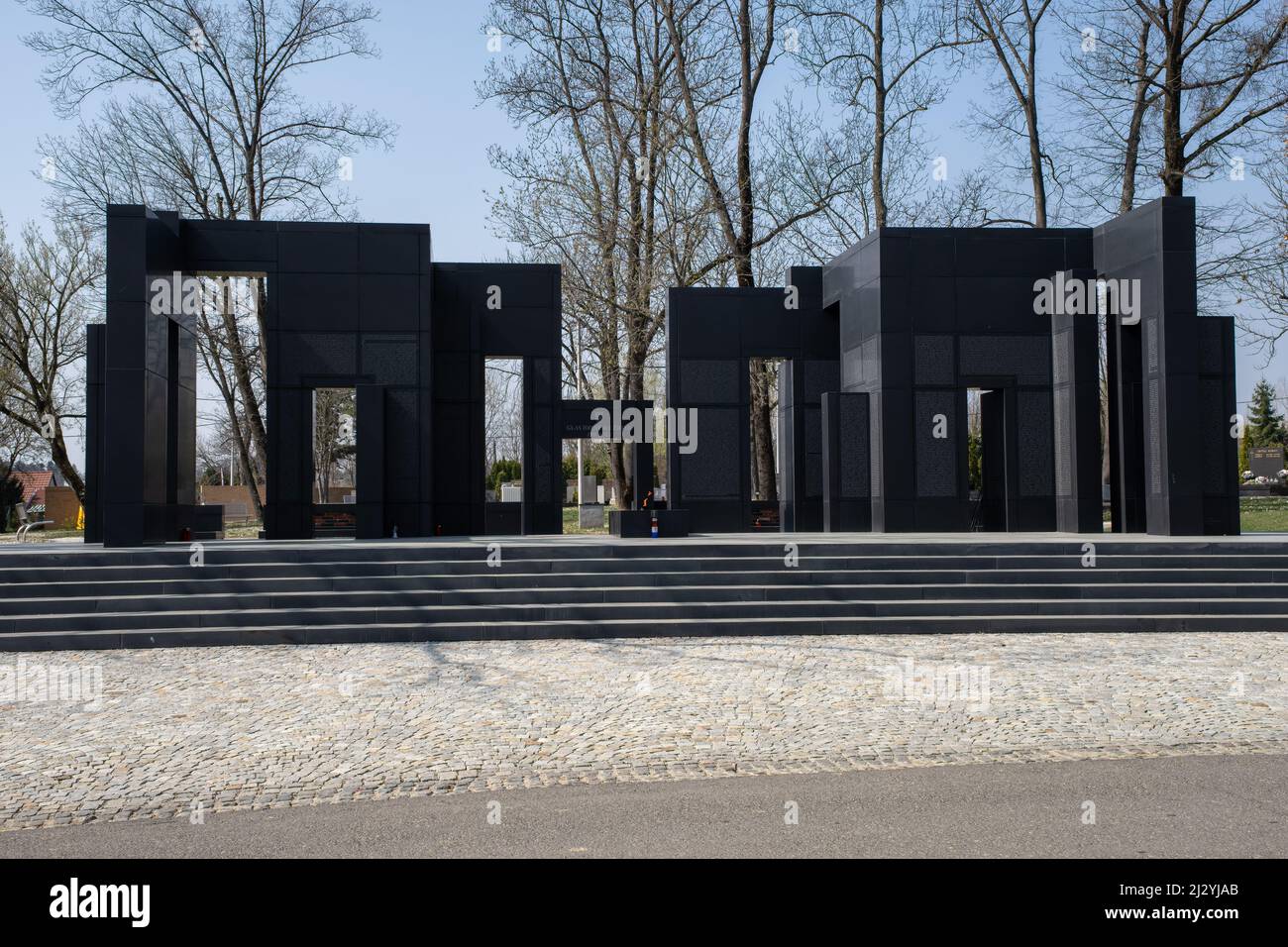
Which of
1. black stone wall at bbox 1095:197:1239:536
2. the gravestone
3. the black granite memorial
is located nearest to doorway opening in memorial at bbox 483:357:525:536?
the black granite memorial

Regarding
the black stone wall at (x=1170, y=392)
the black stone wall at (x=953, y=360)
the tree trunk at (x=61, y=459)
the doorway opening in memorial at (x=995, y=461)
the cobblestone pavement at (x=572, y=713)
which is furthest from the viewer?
the tree trunk at (x=61, y=459)

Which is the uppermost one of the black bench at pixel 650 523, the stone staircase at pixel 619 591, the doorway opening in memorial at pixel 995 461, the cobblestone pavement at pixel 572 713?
the doorway opening in memorial at pixel 995 461

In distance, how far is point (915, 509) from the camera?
2027cm

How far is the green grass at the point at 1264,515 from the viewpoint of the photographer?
23903 millimetres

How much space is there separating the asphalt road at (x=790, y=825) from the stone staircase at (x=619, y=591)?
21.4ft

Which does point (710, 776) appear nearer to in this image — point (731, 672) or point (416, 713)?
point (416, 713)

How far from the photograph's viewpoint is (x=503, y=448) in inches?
2247

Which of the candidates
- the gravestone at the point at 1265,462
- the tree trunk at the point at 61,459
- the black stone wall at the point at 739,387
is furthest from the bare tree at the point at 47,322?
the gravestone at the point at 1265,462

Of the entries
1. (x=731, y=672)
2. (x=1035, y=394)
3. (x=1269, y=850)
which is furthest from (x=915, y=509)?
(x=1269, y=850)

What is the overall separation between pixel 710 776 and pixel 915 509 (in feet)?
49.2

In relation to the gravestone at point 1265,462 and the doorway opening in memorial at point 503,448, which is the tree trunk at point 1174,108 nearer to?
the doorway opening in memorial at point 503,448

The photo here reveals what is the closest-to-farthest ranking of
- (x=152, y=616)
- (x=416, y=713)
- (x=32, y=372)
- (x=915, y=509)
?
(x=416, y=713) → (x=152, y=616) → (x=915, y=509) → (x=32, y=372)

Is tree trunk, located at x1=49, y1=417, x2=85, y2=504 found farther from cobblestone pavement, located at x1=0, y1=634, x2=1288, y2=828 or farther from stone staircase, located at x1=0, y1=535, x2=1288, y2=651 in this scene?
cobblestone pavement, located at x1=0, y1=634, x2=1288, y2=828

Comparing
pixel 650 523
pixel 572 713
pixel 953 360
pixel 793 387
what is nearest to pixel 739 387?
pixel 793 387
